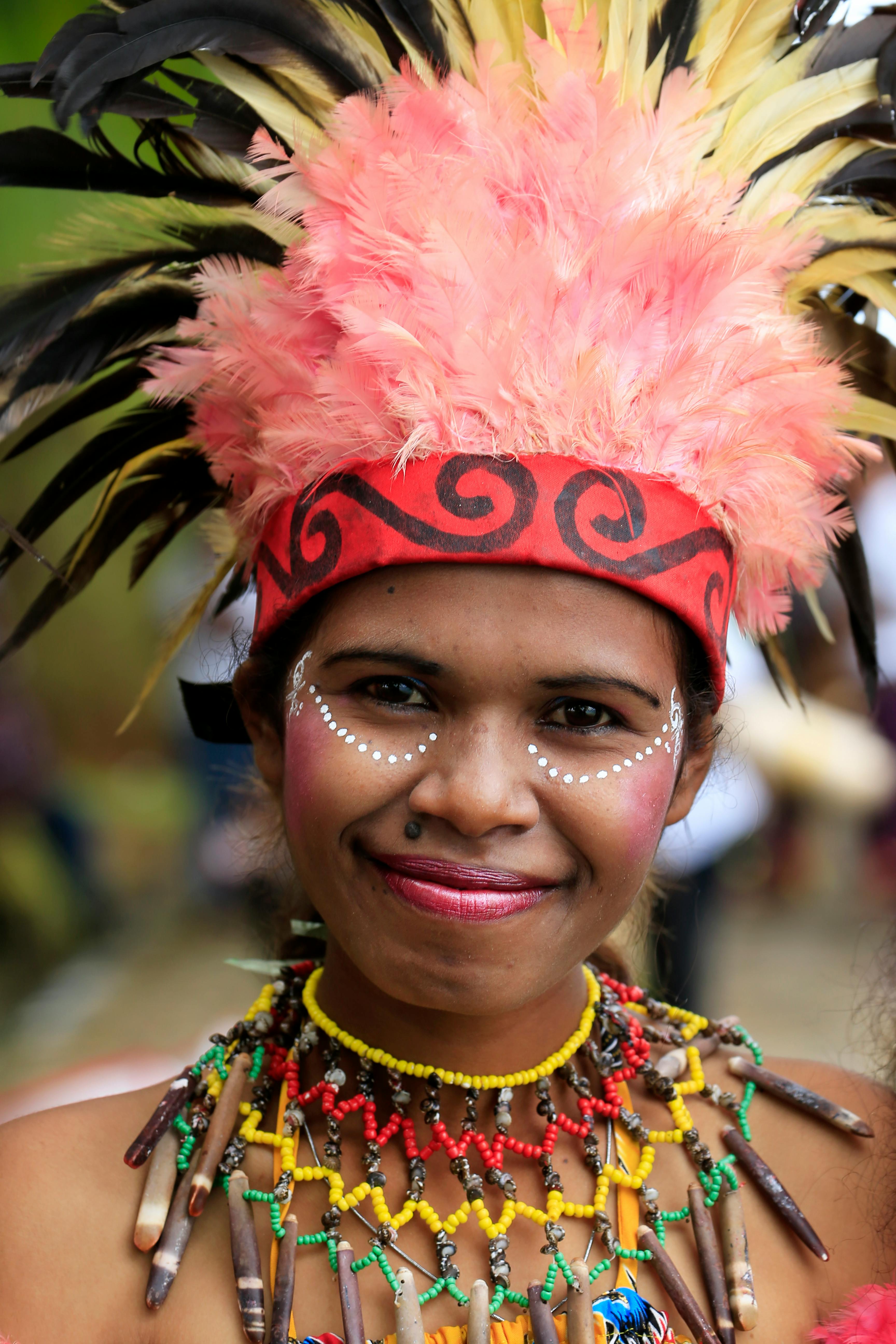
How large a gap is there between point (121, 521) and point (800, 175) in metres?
1.46

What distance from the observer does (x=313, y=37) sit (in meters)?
1.92

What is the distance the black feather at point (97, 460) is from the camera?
7.35 ft

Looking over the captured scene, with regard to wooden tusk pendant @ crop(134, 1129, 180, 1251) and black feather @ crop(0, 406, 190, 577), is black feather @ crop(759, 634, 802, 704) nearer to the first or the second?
black feather @ crop(0, 406, 190, 577)

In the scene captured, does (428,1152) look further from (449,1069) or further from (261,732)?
(261,732)

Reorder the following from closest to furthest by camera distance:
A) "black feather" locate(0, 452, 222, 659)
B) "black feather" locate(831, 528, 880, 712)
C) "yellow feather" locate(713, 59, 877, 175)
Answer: "yellow feather" locate(713, 59, 877, 175)
"black feather" locate(0, 452, 222, 659)
"black feather" locate(831, 528, 880, 712)

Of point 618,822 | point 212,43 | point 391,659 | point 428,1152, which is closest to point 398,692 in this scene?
point 391,659

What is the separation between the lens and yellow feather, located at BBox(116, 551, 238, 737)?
7.62ft

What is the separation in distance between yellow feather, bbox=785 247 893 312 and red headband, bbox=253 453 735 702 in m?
0.57

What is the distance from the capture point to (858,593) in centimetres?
246

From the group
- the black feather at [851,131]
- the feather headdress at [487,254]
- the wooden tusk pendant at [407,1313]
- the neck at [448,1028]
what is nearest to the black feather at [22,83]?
the feather headdress at [487,254]

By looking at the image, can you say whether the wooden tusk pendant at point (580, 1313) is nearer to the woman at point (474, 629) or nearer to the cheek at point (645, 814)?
the woman at point (474, 629)

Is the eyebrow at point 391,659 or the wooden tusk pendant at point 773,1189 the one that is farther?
the wooden tusk pendant at point 773,1189

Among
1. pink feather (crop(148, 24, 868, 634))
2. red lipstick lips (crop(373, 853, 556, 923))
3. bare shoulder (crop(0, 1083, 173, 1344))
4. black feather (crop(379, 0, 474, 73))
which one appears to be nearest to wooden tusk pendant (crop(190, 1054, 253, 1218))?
bare shoulder (crop(0, 1083, 173, 1344))

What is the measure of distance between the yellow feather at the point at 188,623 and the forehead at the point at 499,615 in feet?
2.11
